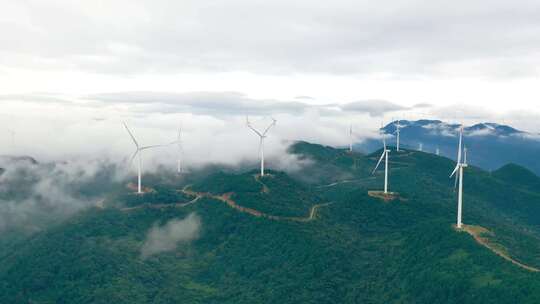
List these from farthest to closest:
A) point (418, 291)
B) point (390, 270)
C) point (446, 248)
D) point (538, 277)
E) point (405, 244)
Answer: point (405, 244)
point (390, 270)
point (446, 248)
point (418, 291)
point (538, 277)

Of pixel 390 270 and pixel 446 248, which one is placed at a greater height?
pixel 446 248

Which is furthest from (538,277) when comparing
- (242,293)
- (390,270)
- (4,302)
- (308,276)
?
(4,302)

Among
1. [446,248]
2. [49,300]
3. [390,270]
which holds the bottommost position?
[49,300]

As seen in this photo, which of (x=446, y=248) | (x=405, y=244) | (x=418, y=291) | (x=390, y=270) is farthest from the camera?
(x=405, y=244)

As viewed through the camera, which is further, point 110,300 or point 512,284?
point 110,300

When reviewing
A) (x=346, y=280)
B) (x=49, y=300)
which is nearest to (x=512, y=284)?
(x=346, y=280)

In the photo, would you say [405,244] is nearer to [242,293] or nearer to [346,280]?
[346,280]

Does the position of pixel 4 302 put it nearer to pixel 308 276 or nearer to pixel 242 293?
pixel 242 293

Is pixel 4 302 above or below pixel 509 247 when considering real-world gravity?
below

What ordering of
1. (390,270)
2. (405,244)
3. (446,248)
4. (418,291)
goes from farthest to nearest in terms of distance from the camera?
(405,244) → (390,270) → (446,248) → (418,291)
